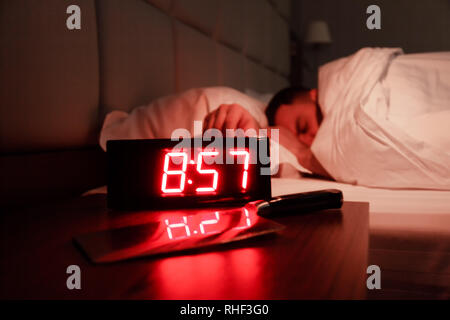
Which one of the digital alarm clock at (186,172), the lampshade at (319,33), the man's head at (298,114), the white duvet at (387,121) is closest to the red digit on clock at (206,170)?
the digital alarm clock at (186,172)

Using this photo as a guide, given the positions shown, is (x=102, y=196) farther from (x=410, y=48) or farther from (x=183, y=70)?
(x=410, y=48)

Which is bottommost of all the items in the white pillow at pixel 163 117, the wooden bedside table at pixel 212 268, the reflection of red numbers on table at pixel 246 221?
the wooden bedside table at pixel 212 268

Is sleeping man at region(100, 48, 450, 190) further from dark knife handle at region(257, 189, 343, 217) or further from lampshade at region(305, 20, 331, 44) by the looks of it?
lampshade at region(305, 20, 331, 44)

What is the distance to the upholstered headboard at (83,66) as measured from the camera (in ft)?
2.16

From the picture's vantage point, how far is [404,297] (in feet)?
1.50

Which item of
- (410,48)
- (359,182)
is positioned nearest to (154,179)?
(359,182)

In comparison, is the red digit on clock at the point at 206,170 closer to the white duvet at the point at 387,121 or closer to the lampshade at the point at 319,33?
the white duvet at the point at 387,121

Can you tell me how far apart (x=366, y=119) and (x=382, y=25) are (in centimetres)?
284

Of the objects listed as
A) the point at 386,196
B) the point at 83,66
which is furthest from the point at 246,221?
the point at 83,66

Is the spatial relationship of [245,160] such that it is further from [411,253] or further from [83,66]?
[83,66]

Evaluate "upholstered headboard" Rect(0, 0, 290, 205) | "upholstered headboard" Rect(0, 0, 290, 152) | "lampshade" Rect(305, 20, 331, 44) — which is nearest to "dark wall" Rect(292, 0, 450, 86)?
"lampshade" Rect(305, 20, 331, 44)

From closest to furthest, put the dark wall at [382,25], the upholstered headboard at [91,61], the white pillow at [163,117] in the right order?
the upholstered headboard at [91,61], the white pillow at [163,117], the dark wall at [382,25]

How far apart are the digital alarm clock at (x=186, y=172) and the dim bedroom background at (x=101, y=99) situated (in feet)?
0.60

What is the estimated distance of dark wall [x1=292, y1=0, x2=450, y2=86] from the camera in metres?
3.03
